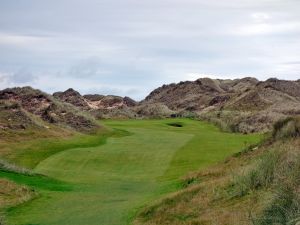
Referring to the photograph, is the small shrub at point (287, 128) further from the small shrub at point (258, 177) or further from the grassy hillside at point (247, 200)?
the small shrub at point (258, 177)

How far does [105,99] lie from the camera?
121 m

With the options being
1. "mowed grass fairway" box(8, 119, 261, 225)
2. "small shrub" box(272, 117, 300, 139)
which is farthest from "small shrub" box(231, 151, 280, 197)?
"small shrub" box(272, 117, 300, 139)

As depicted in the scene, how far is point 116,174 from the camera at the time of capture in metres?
33.8

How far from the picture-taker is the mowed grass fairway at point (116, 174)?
2183cm

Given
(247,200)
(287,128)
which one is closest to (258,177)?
(247,200)

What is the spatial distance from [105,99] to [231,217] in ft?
350

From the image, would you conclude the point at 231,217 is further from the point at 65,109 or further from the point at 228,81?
the point at 228,81

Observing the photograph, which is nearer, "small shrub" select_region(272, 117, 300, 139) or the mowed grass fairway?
the mowed grass fairway

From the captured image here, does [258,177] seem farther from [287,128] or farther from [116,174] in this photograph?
[116,174]

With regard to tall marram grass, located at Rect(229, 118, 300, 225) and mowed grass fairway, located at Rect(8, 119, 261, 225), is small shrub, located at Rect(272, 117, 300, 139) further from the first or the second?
mowed grass fairway, located at Rect(8, 119, 261, 225)

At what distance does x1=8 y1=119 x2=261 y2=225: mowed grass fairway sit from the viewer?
2183cm

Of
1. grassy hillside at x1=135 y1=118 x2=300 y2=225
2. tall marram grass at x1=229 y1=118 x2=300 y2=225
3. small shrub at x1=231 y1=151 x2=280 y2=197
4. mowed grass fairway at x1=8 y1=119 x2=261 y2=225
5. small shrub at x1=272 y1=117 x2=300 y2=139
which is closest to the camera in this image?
tall marram grass at x1=229 y1=118 x2=300 y2=225

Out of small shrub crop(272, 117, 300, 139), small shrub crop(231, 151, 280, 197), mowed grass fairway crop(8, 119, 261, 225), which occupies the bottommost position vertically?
mowed grass fairway crop(8, 119, 261, 225)

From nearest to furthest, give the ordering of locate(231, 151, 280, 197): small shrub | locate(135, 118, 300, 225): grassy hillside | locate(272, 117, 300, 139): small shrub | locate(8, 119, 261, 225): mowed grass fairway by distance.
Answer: locate(135, 118, 300, 225): grassy hillside
locate(231, 151, 280, 197): small shrub
locate(8, 119, 261, 225): mowed grass fairway
locate(272, 117, 300, 139): small shrub
